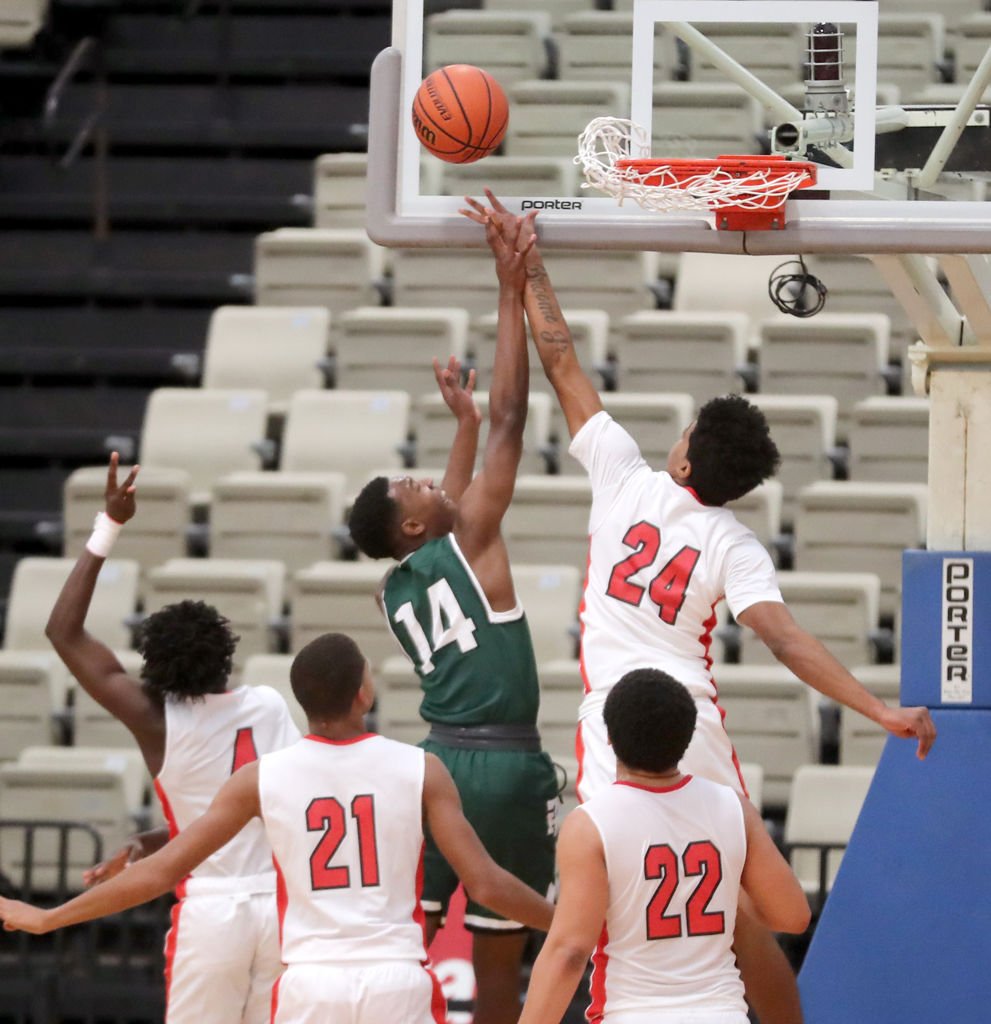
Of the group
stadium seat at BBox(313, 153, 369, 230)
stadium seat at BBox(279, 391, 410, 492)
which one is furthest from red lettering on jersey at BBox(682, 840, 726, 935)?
stadium seat at BBox(313, 153, 369, 230)

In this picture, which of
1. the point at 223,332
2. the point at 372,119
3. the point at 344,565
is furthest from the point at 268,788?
the point at 223,332

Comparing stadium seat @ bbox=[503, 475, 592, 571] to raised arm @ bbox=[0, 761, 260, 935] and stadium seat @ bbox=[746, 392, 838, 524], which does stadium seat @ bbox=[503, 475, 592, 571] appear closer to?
stadium seat @ bbox=[746, 392, 838, 524]

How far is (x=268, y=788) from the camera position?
4.66m

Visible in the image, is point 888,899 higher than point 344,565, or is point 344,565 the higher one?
point 344,565

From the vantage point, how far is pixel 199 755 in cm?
564

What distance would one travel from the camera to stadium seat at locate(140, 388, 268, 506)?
9.90m

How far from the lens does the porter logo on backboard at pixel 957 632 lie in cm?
588

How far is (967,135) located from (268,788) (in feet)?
8.38

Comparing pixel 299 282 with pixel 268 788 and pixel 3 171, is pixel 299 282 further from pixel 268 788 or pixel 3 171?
pixel 268 788

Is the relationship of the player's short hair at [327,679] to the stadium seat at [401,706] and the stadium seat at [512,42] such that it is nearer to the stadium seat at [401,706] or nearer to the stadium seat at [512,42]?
the stadium seat at [401,706]

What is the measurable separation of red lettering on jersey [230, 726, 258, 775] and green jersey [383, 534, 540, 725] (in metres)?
0.48

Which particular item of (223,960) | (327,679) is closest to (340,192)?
(223,960)

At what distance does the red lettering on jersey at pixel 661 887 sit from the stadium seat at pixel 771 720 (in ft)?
12.1

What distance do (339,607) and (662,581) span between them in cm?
359
